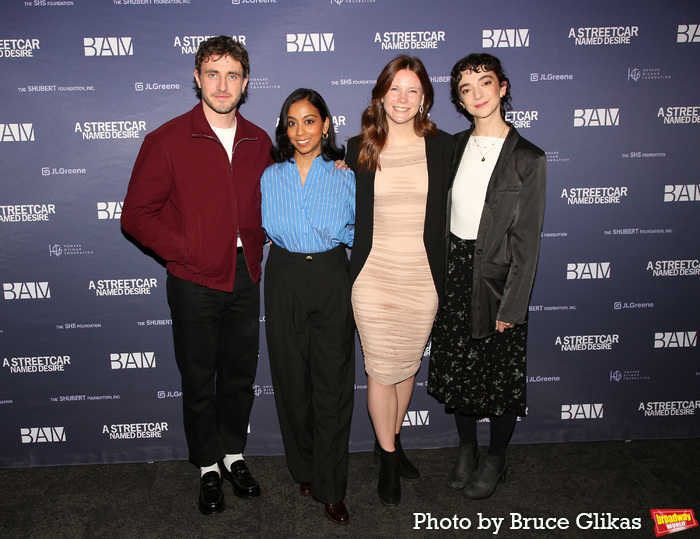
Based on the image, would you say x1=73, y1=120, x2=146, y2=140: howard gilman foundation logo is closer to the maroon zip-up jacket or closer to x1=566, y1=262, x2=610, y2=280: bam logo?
the maroon zip-up jacket

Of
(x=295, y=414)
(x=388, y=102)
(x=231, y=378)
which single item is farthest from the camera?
(x=231, y=378)

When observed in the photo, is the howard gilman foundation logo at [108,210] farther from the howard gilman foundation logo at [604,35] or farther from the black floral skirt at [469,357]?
the howard gilman foundation logo at [604,35]

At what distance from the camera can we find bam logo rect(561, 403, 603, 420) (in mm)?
3001

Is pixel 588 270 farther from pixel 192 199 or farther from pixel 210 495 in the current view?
pixel 210 495

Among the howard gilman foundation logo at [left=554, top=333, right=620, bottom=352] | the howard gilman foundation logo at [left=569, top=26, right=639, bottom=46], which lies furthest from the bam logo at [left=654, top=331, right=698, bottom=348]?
the howard gilman foundation logo at [left=569, top=26, right=639, bottom=46]

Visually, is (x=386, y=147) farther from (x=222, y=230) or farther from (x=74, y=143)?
(x=74, y=143)

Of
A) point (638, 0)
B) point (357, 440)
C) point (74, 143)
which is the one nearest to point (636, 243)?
point (638, 0)

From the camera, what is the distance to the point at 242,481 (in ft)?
8.35

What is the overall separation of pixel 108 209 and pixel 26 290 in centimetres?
63

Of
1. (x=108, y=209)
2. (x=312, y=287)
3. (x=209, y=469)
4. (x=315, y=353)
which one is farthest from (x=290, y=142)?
(x=209, y=469)

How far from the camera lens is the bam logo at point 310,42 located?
258 centimetres

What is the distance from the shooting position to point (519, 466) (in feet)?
9.08

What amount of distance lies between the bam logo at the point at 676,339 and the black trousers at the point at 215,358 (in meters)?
2.32

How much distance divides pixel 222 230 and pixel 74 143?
1.05m
